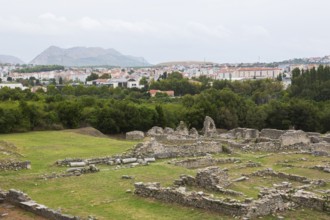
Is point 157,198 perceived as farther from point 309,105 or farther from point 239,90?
point 239,90

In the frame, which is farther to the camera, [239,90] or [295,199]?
[239,90]

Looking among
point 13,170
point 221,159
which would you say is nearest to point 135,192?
point 13,170

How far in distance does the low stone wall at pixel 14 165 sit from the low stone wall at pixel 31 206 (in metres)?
7.14

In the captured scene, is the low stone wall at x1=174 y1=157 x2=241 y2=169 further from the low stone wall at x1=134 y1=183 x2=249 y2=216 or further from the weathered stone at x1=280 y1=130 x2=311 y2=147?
the weathered stone at x1=280 y1=130 x2=311 y2=147

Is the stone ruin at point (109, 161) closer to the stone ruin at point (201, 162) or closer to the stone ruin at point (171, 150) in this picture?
the stone ruin at point (171, 150)

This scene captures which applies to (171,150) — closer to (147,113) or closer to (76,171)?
(76,171)

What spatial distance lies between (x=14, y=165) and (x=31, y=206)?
9693 millimetres

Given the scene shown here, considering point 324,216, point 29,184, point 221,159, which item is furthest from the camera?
point 221,159

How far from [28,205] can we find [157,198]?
581 cm

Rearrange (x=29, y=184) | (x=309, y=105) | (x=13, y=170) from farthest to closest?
1. (x=309, y=105)
2. (x=13, y=170)
3. (x=29, y=184)

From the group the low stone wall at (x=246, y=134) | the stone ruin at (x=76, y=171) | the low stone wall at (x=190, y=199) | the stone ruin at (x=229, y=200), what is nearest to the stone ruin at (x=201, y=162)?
the stone ruin at (x=76, y=171)

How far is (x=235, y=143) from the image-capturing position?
42.4 meters

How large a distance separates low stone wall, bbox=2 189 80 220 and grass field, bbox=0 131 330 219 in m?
1.26

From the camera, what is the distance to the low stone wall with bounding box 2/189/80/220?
17.6 metres
